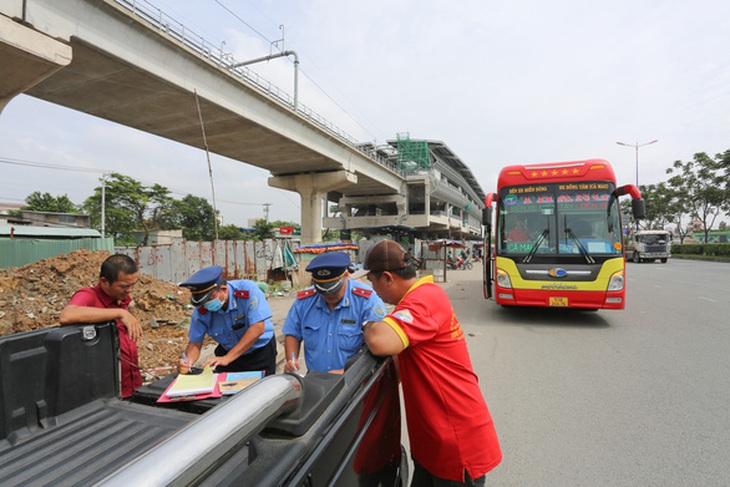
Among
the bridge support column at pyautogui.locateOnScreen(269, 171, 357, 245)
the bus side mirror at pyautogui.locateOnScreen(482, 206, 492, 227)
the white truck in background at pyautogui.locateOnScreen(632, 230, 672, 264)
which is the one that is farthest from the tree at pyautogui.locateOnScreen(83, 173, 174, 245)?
the white truck in background at pyautogui.locateOnScreen(632, 230, 672, 264)

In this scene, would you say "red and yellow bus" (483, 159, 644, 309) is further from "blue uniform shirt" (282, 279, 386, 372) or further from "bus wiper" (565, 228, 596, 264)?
"blue uniform shirt" (282, 279, 386, 372)

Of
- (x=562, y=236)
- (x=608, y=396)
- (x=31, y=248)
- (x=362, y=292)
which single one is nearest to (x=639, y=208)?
(x=562, y=236)

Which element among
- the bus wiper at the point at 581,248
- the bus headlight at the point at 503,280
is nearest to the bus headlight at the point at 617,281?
the bus wiper at the point at 581,248

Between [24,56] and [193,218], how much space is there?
40.0 meters

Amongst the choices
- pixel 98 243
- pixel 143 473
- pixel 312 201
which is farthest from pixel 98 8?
pixel 312 201

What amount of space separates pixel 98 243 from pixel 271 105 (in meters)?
10.1

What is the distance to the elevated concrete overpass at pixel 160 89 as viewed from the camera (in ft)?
29.4

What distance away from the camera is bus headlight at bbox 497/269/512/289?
6.85 m

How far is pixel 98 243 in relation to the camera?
11414 millimetres

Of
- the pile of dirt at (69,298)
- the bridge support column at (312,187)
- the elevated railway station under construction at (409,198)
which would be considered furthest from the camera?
the elevated railway station under construction at (409,198)

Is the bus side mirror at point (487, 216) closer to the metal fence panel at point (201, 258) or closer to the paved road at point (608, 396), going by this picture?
the paved road at point (608, 396)

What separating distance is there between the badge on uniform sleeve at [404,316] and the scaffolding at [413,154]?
4165 cm

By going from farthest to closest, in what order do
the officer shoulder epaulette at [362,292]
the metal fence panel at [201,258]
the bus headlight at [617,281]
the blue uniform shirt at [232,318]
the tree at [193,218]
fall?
1. the tree at [193,218]
2. the metal fence panel at [201,258]
3. the bus headlight at [617,281]
4. the blue uniform shirt at [232,318]
5. the officer shoulder epaulette at [362,292]

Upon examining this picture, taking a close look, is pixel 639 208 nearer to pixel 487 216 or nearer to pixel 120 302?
pixel 487 216
